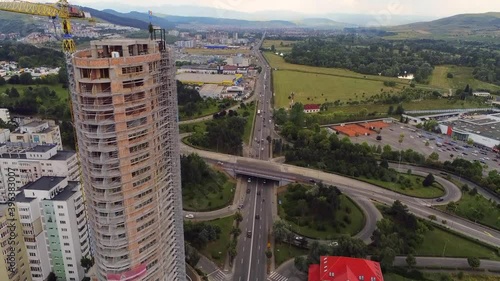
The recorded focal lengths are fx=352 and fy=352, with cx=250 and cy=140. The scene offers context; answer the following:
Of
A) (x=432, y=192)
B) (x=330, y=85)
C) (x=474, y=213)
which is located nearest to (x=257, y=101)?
(x=330, y=85)

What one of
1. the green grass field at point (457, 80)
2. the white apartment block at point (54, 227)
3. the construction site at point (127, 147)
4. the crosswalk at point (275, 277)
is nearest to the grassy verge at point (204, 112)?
the white apartment block at point (54, 227)

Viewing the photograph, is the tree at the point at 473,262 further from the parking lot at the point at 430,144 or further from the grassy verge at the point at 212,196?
the parking lot at the point at 430,144

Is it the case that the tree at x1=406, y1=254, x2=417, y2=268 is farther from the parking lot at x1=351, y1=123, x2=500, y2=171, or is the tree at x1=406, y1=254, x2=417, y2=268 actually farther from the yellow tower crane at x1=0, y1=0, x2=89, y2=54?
the yellow tower crane at x1=0, y1=0, x2=89, y2=54

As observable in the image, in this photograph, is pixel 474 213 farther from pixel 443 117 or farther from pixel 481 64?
pixel 481 64

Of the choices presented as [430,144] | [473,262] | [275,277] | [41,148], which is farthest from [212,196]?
[430,144]

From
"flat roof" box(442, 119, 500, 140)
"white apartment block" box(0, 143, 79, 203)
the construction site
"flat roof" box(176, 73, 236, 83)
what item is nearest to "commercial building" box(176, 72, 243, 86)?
"flat roof" box(176, 73, 236, 83)

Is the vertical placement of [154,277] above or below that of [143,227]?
below

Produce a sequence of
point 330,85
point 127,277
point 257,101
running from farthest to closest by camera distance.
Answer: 1. point 330,85
2. point 257,101
3. point 127,277

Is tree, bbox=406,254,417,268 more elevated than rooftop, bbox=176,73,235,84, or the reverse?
rooftop, bbox=176,73,235,84
